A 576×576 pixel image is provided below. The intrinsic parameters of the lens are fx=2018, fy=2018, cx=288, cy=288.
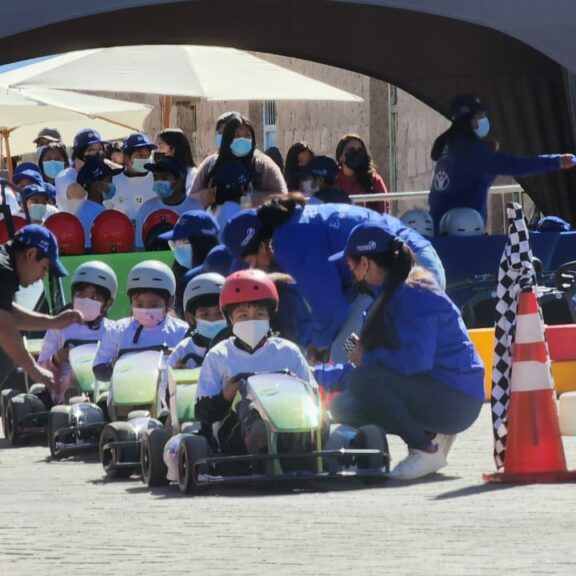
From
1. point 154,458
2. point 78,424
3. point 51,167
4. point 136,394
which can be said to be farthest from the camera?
point 51,167

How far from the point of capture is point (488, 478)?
27.7 feet

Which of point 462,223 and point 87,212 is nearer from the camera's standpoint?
point 462,223

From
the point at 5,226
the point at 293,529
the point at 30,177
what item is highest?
the point at 30,177

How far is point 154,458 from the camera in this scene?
877 cm

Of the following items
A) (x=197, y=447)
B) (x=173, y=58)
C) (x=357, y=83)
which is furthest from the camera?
(x=357, y=83)

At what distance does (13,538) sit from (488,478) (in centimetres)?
232

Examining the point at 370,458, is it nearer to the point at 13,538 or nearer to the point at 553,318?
the point at 13,538

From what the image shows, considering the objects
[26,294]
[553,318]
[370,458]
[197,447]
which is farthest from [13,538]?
[553,318]

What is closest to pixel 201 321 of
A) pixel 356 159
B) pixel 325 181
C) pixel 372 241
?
pixel 372 241

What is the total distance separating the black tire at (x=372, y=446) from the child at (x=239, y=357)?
12.9 inches

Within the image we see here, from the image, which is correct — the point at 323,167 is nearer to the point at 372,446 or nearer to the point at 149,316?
the point at 149,316

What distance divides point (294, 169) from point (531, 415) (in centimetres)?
723

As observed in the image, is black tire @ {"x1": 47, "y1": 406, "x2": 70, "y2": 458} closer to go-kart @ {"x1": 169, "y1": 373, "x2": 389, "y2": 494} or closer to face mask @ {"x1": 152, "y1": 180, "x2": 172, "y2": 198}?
go-kart @ {"x1": 169, "y1": 373, "x2": 389, "y2": 494}

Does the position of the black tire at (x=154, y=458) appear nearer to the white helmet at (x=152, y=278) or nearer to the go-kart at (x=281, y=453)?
the go-kart at (x=281, y=453)
